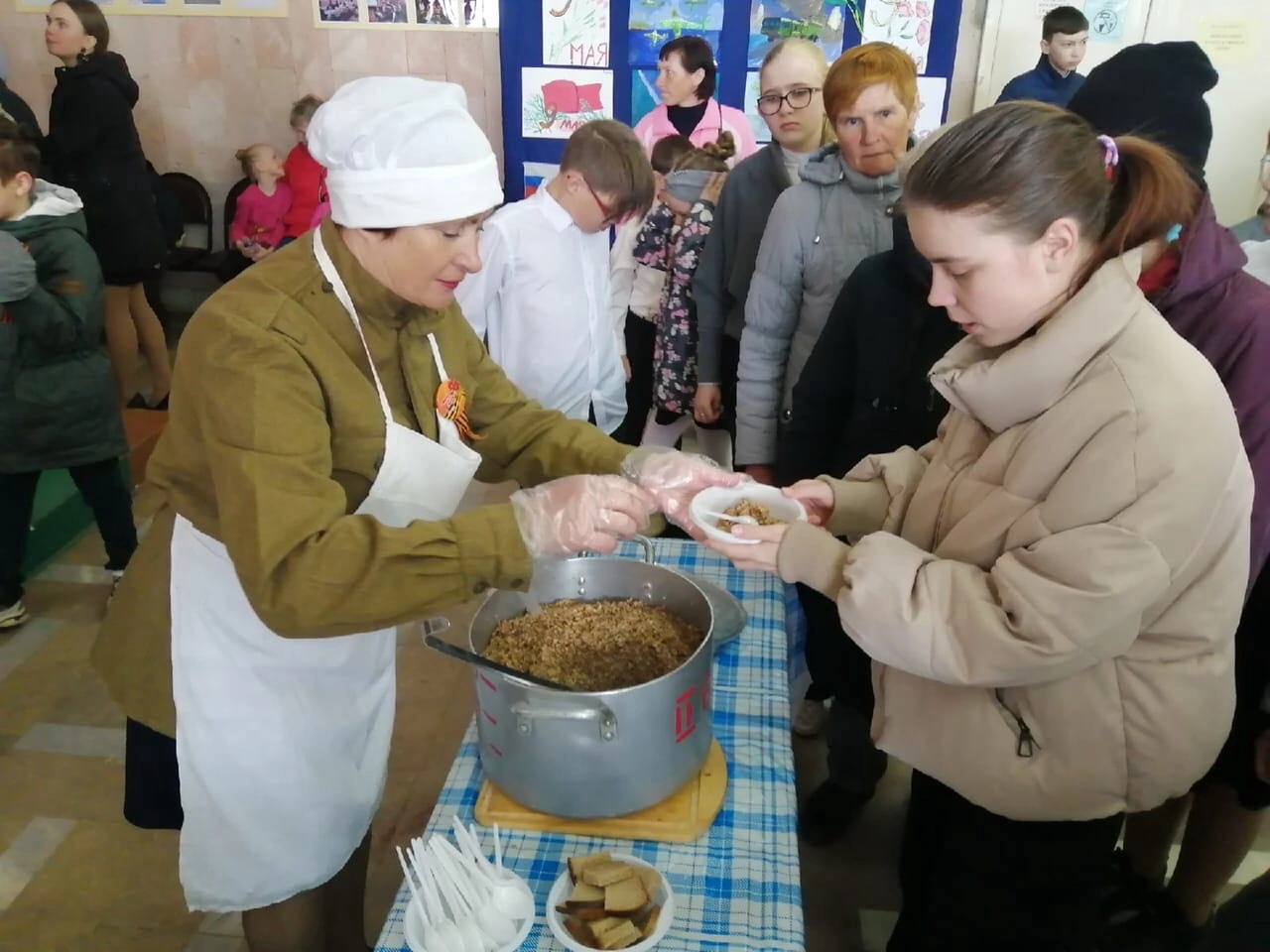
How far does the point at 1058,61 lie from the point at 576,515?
13.5 feet

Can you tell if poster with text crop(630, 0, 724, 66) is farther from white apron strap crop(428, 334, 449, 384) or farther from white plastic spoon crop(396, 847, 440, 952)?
white plastic spoon crop(396, 847, 440, 952)

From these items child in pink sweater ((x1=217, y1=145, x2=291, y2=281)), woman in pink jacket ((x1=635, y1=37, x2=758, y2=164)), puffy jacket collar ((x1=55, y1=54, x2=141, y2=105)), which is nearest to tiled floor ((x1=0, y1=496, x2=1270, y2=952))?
woman in pink jacket ((x1=635, y1=37, x2=758, y2=164))

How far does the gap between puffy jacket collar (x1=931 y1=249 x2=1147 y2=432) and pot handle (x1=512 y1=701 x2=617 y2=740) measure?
65 centimetres

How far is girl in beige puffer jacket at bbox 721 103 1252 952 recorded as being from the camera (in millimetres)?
1113

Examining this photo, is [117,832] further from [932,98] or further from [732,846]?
[932,98]

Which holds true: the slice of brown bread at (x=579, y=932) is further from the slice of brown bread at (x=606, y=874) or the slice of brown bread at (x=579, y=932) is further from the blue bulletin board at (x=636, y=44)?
the blue bulletin board at (x=636, y=44)

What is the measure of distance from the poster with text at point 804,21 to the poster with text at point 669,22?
20 cm

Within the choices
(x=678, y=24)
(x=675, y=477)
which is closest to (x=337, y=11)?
(x=678, y=24)

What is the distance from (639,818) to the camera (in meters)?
1.25

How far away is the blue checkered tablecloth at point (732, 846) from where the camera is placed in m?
1.11

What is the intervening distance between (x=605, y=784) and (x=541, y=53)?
187 inches

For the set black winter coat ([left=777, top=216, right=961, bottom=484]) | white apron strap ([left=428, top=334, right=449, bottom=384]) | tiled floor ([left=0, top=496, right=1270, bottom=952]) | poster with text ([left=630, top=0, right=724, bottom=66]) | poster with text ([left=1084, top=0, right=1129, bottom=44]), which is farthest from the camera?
poster with text ([left=630, top=0, right=724, bottom=66])

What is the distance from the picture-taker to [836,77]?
88.9 inches

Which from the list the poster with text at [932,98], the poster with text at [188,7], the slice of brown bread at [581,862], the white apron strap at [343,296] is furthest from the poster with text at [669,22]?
the slice of brown bread at [581,862]
